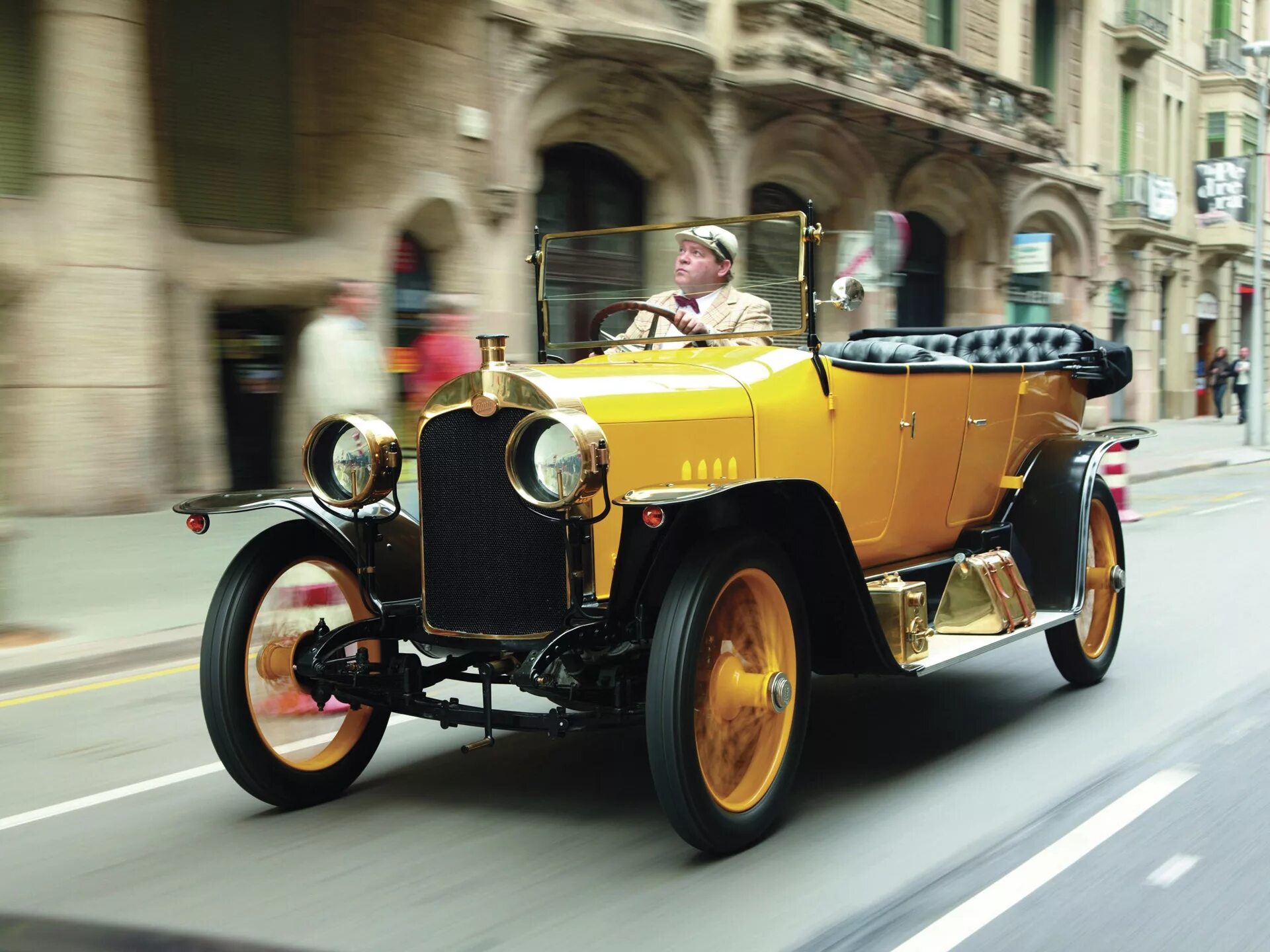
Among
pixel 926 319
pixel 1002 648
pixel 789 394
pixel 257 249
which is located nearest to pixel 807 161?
pixel 926 319

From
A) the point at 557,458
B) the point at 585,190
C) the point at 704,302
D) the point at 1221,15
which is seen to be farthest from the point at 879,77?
the point at 1221,15

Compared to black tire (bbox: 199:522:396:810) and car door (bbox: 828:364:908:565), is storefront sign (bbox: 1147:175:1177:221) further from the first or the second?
black tire (bbox: 199:522:396:810)

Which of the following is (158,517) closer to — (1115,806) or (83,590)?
(83,590)

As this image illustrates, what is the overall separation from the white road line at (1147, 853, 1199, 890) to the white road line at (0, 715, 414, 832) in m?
2.50

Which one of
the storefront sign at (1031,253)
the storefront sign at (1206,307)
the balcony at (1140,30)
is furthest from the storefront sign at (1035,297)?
the storefront sign at (1206,307)

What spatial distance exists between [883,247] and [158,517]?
7.10m

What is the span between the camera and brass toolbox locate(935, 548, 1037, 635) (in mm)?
5133

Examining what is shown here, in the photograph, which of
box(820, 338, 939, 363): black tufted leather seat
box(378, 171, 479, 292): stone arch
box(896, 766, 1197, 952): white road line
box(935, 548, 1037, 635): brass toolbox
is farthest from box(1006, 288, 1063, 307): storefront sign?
box(896, 766, 1197, 952): white road line

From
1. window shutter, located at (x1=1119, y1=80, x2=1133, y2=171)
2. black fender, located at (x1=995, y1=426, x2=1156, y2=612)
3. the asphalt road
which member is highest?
window shutter, located at (x1=1119, y1=80, x2=1133, y2=171)

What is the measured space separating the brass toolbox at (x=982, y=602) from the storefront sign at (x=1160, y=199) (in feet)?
87.0

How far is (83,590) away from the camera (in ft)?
26.0

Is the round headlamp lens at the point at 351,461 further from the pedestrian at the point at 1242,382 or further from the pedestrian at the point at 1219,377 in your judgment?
the pedestrian at the point at 1219,377

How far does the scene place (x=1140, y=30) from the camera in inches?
1115

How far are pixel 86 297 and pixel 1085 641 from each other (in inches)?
305
